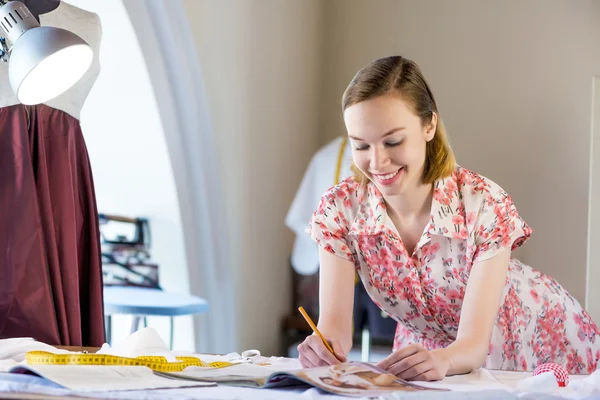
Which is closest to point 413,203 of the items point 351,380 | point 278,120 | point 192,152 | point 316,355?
point 316,355

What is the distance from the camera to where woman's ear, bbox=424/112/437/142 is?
172 cm

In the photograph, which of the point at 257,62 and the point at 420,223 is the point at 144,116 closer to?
the point at 257,62

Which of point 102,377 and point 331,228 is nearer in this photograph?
point 102,377

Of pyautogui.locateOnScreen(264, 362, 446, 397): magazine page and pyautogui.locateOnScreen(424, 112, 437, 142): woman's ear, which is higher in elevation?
pyautogui.locateOnScreen(424, 112, 437, 142): woman's ear

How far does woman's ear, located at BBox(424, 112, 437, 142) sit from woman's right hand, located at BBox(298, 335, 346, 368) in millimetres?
523

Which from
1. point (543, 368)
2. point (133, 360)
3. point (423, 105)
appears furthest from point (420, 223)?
point (133, 360)

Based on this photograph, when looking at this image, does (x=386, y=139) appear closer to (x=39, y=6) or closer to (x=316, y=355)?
(x=316, y=355)

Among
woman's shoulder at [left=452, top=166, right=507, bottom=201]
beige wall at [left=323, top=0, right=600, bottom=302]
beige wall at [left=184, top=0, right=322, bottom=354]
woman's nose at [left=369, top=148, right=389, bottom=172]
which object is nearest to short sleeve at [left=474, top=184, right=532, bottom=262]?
woman's shoulder at [left=452, top=166, right=507, bottom=201]

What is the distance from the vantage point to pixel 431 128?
1.74 m

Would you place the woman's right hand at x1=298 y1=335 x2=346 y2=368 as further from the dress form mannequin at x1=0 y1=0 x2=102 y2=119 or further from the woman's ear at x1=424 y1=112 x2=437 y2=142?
the dress form mannequin at x1=0 y1=0 x2=102 y2=119

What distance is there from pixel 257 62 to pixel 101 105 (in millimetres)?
886

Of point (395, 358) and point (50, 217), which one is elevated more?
point (50, 217)

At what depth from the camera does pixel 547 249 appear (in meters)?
4.05

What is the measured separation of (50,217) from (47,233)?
0.04 metres
